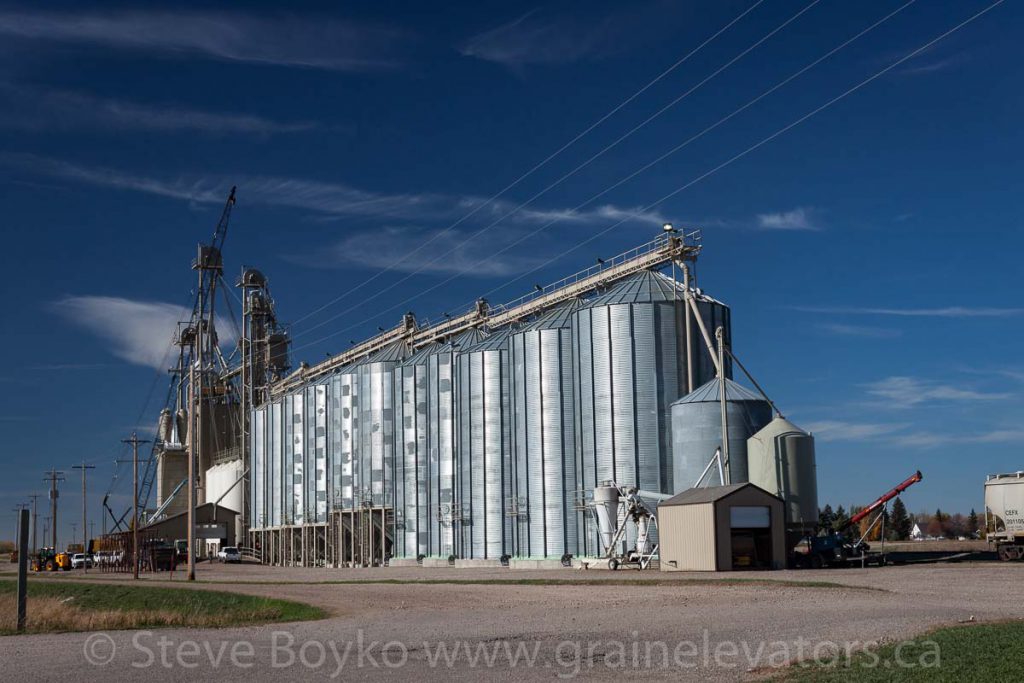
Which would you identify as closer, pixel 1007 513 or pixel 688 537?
pixel 688 537

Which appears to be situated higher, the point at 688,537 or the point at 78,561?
the point at 688,537

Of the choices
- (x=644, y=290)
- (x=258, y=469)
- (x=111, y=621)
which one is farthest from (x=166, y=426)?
(x=111, y=621)

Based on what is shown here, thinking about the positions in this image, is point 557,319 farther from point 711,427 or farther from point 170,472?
point 170,472

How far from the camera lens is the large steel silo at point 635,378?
67875mm

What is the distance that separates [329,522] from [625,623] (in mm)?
79010

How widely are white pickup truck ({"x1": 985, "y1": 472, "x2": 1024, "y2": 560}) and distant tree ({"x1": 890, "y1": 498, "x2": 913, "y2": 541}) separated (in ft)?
408

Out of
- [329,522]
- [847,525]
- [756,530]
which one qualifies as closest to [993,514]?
[847,525]

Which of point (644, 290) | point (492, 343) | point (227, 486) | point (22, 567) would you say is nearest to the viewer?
point (22, 567)

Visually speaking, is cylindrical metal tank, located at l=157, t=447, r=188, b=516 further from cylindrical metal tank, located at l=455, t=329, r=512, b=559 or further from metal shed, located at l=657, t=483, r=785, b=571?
metal shed, located at l=657, t=483, r=785, b=571

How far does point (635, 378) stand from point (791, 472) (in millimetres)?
13065

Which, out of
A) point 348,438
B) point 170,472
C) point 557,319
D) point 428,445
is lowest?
point 170,472

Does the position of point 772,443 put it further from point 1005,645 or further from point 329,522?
point 329,522

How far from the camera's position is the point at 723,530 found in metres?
52.0

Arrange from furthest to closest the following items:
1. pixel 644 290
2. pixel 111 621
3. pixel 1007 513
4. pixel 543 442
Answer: pixel 543 442 < pixel 644 290 < pixel 1007 513 < pixel 111 621
